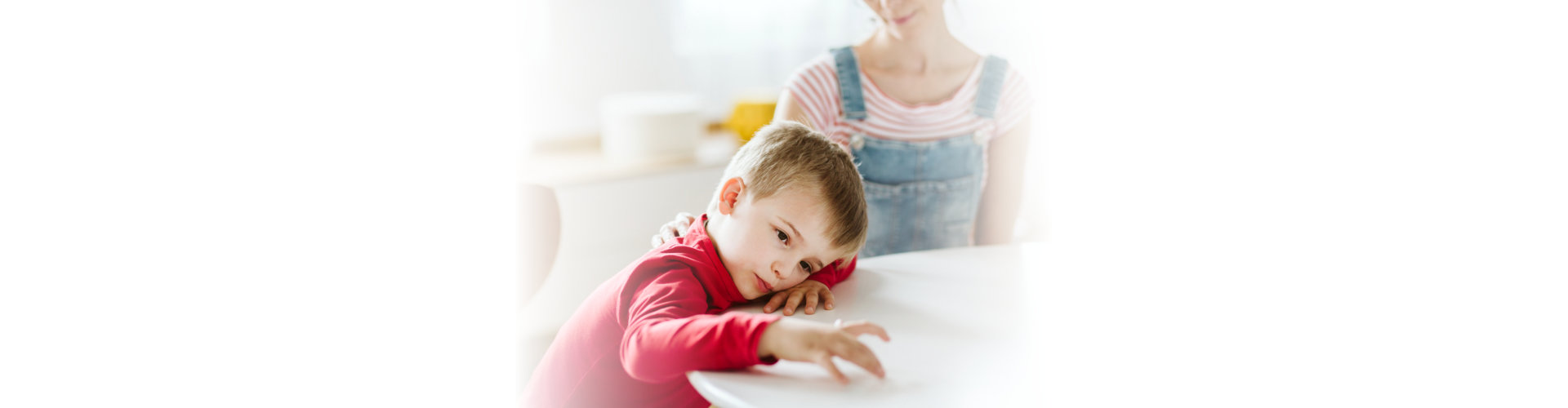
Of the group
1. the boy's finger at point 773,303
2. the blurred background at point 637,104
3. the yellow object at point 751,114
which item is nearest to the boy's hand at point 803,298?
the boy's finger at point 773,303

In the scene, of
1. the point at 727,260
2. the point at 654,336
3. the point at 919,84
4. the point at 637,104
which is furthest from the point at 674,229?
the point at 637,104

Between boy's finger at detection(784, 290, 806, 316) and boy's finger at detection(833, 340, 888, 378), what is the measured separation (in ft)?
0.50

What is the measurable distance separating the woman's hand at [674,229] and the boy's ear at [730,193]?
0.11 m

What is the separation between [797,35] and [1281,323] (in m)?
1.44

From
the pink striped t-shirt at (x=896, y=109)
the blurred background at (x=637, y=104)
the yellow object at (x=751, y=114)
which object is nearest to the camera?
the pink striped t-shirt at (x=896, y=109)

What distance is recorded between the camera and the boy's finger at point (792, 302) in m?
0.67

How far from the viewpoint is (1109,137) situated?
0.95 m

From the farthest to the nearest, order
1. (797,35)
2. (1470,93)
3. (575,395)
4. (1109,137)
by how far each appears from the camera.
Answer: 1. (797,35)
2. (1109,137)
3. (1470,93)
4. (575,395)

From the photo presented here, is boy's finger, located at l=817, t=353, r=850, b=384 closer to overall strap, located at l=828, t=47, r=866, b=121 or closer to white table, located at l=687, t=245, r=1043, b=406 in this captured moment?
white table, located at l=687, t=245, r=1043, b=406

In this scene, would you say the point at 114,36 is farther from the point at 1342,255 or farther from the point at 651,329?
the point at 1342,255

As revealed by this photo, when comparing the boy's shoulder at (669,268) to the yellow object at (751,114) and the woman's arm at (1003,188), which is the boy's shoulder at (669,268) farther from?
the yellow object at (751,114)

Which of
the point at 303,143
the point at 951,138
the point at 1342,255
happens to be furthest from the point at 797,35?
the point at 303,143

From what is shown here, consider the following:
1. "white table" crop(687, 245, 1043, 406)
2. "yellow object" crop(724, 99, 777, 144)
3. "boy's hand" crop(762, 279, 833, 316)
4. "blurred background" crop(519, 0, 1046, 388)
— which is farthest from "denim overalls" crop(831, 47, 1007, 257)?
"yellow object" crop(724, 99, 777, 144)

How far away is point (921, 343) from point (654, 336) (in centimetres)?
18
